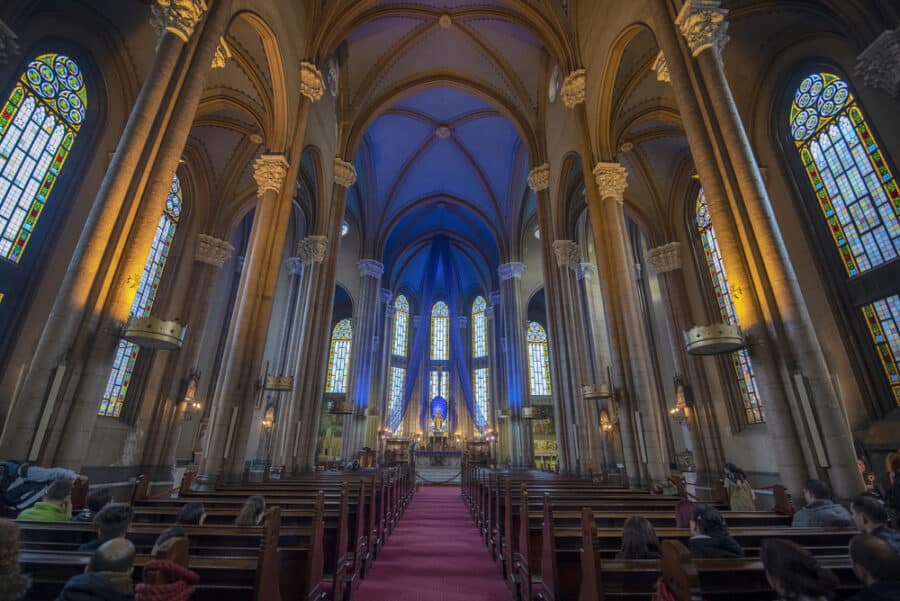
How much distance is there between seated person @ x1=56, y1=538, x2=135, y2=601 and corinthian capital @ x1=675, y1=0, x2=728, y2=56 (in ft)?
29.3

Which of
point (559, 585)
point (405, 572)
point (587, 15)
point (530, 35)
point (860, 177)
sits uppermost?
point (530, 35)

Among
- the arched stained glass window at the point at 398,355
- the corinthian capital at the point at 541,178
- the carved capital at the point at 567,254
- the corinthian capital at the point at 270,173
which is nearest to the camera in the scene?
the corinthian capital at the point at 270,173

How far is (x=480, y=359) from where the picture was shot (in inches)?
1176

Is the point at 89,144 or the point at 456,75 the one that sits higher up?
the point at 456,75

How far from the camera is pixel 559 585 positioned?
10.5 ft

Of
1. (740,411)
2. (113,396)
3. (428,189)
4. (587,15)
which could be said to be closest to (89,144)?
(113,396)

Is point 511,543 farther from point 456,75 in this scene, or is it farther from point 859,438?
point 456,75

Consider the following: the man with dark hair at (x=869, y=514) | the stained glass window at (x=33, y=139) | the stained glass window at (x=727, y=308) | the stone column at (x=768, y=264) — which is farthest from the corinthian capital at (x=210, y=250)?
the man with dark hair at (x=869, y=514)

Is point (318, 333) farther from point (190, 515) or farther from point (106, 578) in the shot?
point (106, 578)

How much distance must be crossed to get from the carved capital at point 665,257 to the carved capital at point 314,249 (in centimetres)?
1186

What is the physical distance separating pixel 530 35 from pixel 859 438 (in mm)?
15440

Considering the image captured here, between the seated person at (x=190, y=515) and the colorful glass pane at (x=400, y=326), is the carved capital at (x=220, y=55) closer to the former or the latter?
the seated person at (x=190, y=515)

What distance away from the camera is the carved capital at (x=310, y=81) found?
437 inches

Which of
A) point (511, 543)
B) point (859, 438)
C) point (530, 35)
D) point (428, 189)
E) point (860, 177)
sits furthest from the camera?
point (428, 189)
